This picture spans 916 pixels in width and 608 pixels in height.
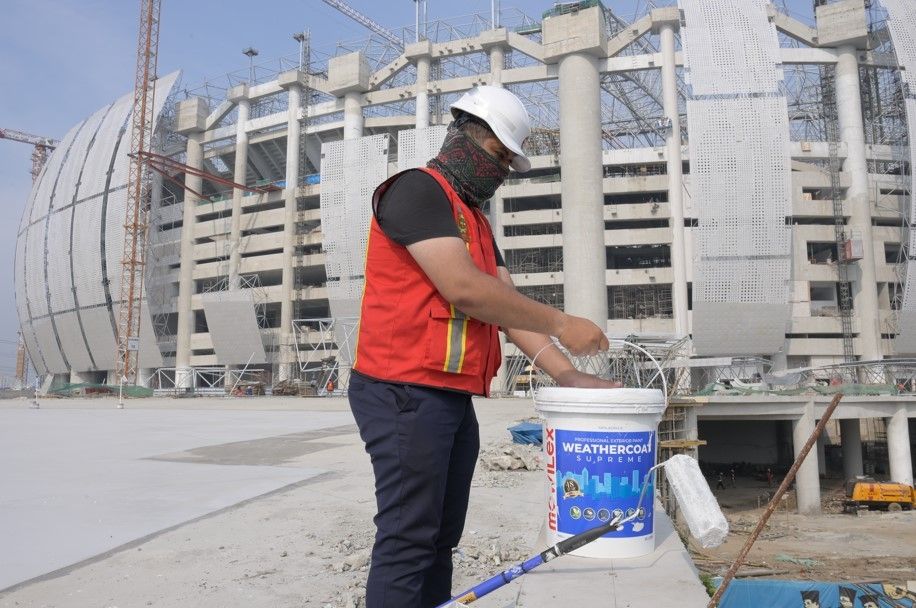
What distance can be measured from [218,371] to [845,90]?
46017 millimetres

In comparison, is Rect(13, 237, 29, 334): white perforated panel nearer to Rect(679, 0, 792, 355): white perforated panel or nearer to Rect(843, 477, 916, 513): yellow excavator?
Rect(679, 0, 792, 355): white perforated panel

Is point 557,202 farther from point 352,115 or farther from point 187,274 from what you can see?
point 187,274

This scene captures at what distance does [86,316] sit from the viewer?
5562 centimetres

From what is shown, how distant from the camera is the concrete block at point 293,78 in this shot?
154ft

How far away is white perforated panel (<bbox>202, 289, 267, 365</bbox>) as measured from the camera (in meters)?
46.7

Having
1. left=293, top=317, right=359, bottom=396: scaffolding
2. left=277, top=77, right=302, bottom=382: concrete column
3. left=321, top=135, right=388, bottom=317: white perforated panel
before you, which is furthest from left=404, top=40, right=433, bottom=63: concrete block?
left=293, top=317, right=359, bottom=396: scaffolding

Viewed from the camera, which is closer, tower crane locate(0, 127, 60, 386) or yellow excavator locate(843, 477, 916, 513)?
yellow excavator locate(843, 477, 916, 513)

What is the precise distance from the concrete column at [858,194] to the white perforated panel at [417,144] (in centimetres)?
2397

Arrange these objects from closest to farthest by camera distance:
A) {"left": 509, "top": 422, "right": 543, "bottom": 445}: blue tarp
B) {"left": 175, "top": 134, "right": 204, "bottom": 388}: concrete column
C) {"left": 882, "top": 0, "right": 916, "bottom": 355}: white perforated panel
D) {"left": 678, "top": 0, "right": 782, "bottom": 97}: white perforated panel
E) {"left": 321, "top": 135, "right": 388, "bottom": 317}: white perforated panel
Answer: {"left": 509, "top": 422, "right": 543, "bottom": 445}: blue tarp, {"left": 678, "top": 0, "right": 782, "bottom": 97}: white perforated panel, {"left": 882, "top": 0, "right": 916, "bottom": 355}: white perforated panel, {"left": 321, "top": 135, "right": 388, "bottom": 317}: white perforated panel, {"left": 175, "top": 134, "right": 204, "bottom": 388}: concrete column

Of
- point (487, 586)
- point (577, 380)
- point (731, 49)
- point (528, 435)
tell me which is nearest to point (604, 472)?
point (577, 380)

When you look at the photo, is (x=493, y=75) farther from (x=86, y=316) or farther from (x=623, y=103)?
(x=86, y=316)

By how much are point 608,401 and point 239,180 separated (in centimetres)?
5098

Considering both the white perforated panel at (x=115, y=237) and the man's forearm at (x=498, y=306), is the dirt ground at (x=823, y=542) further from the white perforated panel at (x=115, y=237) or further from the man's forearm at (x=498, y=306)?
the white perforated panel at (x=115, y=237)

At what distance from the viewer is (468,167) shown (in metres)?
1.72
